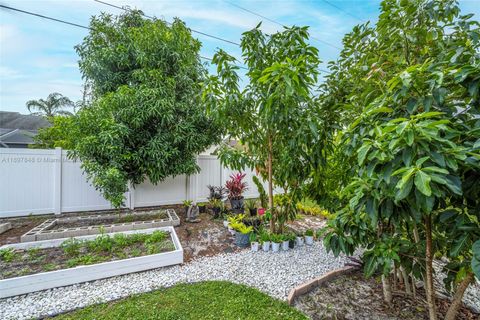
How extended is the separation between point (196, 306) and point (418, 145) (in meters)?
2.30

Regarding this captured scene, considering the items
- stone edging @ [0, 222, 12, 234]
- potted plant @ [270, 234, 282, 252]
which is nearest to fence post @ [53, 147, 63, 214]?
stone edging @ [0, 222, 12, 234]

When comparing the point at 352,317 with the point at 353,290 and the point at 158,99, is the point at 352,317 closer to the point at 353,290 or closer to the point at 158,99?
the point at 353,290

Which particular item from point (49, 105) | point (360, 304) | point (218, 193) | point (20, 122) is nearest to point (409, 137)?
point (360, 304)

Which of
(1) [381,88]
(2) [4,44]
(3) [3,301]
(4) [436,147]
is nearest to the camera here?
(4) [436,147]

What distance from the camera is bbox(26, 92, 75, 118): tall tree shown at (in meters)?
12.3

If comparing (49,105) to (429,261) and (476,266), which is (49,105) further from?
(476,266)

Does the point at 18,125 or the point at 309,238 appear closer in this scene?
the point at 309,238

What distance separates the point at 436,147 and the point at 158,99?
499 cm

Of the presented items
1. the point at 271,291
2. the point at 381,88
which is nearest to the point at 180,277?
the point at 271,291

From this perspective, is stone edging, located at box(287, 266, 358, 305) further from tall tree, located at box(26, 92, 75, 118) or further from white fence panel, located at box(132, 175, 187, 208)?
tall tree, located at box(26, 92, 75, 118)

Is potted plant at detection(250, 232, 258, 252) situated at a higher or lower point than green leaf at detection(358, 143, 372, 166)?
lower

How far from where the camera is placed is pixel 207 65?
20.9 ft

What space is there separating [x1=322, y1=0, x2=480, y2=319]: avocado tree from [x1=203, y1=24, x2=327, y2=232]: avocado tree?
2.09 feet

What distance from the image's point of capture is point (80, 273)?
2.58m
